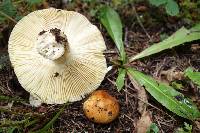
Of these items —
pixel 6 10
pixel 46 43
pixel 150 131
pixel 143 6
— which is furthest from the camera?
pixel 143 6

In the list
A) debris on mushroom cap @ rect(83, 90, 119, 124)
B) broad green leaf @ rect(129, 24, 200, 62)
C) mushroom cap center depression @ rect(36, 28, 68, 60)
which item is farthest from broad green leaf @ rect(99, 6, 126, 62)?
mushroom cap center depression @ rect(36, 28, 68, 60)

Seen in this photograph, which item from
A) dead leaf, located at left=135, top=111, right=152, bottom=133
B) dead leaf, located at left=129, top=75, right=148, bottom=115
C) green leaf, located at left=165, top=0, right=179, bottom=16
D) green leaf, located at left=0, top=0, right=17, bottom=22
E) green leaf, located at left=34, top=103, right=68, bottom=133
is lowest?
dead leaf, located at left=135, top=111, right=152, bottom=133

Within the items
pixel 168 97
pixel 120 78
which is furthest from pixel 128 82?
pixel 168 97

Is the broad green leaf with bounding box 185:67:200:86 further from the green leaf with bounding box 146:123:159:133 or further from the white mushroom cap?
the white mushroom cap

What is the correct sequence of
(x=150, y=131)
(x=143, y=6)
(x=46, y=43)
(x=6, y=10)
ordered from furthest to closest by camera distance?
1. (x=143, y=6)
2. (x=6, y=10)
3. (x=150, y=131)
4. (x=46, y=43)

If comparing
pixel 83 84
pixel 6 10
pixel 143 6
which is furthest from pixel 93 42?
pixel 143 6

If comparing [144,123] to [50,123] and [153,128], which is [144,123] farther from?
[50,123]

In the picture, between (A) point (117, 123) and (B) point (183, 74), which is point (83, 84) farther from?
(B) point (183, 74)
